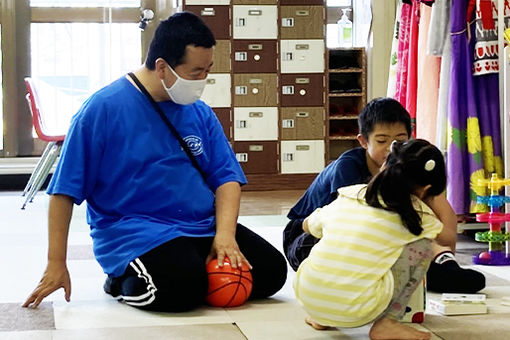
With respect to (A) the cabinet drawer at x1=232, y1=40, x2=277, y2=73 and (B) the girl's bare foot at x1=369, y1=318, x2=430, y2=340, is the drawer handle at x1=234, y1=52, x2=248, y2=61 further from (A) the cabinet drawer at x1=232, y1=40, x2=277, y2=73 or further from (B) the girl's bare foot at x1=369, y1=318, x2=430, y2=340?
(B) the girl's bare foot at x1=369, y1=318, x2=430, y2=340

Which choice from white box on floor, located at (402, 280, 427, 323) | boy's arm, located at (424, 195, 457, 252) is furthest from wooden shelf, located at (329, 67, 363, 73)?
white box on floor, located at (402, 280, 427, 323)

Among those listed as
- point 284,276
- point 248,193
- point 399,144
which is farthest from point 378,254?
point 248,193

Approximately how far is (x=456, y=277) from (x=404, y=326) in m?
0.61

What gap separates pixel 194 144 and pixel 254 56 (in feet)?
12.7

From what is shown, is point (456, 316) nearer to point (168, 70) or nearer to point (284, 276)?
point (284, 276)

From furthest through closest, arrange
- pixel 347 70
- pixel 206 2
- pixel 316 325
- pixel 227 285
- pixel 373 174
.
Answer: pixel 347 70 → pixel 206 2 → pixel 373 174 → pixel 227 285 → pixel 316 325

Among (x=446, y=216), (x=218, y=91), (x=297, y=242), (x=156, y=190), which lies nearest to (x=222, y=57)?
(x=218, y=91)

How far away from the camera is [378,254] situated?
6.06ft

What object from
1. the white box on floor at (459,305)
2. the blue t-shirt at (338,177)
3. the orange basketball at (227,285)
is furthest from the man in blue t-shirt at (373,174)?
the orange basketball at (227,285)

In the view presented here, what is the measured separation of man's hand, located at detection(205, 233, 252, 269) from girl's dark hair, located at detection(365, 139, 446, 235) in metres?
0.58

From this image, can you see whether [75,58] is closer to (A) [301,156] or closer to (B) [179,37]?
(A) [301,156]

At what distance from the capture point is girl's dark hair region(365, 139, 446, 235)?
182 cm

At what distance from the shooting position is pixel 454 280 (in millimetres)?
2453

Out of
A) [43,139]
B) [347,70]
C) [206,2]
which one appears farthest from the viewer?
[347,70]
